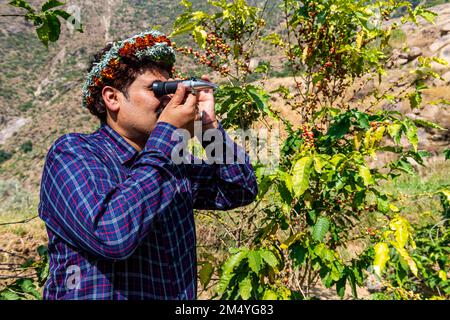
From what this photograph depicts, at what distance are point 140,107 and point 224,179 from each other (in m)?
0.42

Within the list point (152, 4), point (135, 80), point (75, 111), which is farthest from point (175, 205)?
point (152, 4)

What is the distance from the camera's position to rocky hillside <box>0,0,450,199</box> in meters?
28.2

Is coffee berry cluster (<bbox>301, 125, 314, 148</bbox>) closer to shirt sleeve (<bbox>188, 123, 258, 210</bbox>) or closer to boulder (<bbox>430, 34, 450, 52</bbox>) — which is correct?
shirt sleeve (<bbox>188, 123, 258, 210</bbox>)

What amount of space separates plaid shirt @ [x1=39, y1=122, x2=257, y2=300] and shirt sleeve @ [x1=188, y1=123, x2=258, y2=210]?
0.68 feet

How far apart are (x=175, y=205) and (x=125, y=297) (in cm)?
31

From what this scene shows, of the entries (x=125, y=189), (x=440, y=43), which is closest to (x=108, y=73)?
(x=125, y=189)

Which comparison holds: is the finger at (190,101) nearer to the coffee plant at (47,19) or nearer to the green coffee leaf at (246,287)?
the coffee plant at (47,19)

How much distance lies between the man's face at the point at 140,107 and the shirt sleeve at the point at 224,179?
0.23 metres

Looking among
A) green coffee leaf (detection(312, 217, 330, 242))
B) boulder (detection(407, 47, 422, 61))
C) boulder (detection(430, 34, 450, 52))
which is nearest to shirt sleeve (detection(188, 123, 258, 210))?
green coffee leaf (detection(312, 217, 330, 242))

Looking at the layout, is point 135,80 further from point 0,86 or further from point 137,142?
point 0,86

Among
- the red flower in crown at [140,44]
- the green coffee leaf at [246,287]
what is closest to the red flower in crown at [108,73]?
the red flower in crown at [140,44]

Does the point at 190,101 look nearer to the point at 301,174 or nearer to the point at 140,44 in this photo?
the point at 140,44

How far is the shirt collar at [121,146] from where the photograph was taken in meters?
1.09

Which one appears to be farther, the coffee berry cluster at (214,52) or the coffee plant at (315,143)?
the coffee berry cluster at (214,52)
